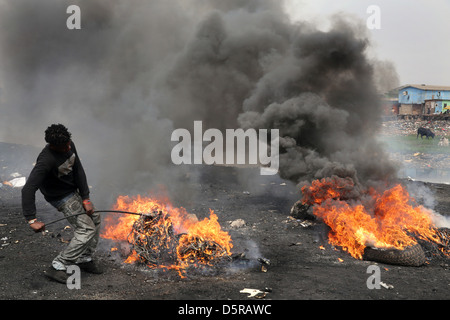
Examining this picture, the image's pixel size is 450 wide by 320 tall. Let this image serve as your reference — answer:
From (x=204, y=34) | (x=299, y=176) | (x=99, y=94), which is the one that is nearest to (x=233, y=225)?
(x=299, y=176)

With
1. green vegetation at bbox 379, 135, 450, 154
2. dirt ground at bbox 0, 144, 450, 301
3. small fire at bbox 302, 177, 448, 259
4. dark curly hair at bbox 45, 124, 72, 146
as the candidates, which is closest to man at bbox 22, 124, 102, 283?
dark curly hair at bbox 45, 124, 72, 146

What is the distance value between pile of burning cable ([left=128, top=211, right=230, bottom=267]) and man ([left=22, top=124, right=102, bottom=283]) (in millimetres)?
793

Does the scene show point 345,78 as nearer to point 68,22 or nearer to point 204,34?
point 204,34

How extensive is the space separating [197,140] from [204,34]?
4.53m

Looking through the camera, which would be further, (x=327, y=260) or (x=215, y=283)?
(x=327, y=260)

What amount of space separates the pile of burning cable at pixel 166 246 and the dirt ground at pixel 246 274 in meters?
0.29

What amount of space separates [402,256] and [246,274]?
10.3 ft

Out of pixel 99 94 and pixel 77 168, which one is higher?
pixel 99 94

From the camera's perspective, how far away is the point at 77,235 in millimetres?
5242

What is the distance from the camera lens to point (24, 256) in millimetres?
6098

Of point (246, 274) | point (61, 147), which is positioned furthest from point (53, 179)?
point (246, 274)

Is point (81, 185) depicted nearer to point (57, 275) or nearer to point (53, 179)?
point (53, 179)

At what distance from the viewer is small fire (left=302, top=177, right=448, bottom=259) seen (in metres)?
6.76

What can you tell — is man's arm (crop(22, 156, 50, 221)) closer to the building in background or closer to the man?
the man
